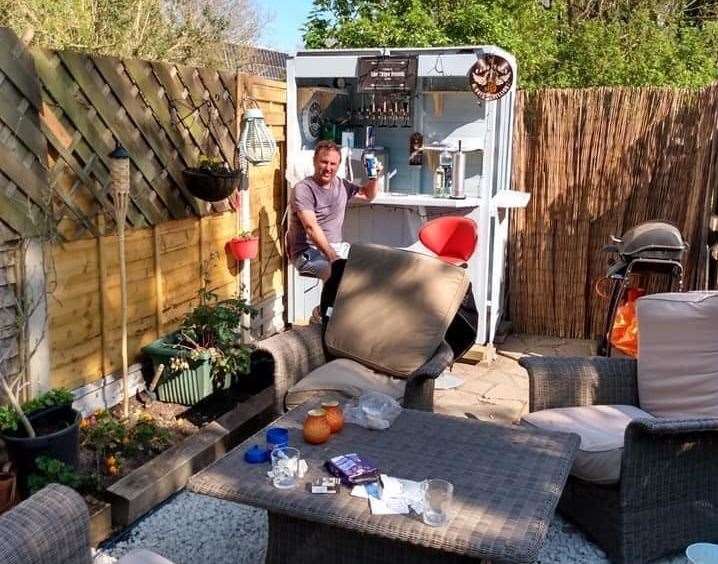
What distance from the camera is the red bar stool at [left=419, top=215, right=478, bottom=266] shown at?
457 cm

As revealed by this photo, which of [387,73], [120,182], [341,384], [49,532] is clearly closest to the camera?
[49,532]

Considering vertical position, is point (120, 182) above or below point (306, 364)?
above

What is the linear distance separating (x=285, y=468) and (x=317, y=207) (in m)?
2.65

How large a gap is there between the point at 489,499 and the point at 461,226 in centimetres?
265

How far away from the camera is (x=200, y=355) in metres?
4.04

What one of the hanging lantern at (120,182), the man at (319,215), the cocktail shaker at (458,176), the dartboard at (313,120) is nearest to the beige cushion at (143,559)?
the hanging lantern at (120,182)

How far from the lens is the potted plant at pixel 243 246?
190 inches

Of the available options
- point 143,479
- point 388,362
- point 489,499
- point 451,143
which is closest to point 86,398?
point 143,479

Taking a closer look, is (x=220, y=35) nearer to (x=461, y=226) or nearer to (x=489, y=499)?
(x=461, y=226)

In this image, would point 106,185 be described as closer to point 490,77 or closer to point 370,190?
point 370,190

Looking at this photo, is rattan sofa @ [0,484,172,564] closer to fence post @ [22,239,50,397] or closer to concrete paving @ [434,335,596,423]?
fence post @ [22,239,50,397]

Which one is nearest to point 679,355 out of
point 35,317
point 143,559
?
point 143,559

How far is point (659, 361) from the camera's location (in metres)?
3.10

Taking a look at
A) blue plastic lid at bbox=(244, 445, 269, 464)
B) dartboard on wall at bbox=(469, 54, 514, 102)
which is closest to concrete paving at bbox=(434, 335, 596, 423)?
dartboard on wall at bbox=(469, 54, 514, 102)
